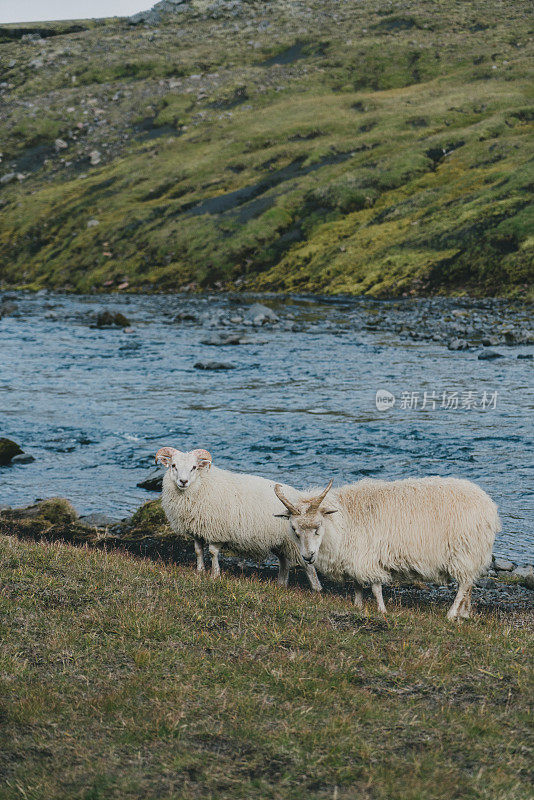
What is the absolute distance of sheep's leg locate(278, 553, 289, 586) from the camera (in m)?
12.4

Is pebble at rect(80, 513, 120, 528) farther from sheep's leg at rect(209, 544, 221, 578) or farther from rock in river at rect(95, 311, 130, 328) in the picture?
rock in river at rect(95, 311, 130, 328)

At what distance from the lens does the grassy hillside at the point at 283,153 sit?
58.1m

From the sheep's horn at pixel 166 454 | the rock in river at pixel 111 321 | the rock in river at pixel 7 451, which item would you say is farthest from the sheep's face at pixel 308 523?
the rock in river at pixel 111 321

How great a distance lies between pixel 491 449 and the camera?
19.8 m

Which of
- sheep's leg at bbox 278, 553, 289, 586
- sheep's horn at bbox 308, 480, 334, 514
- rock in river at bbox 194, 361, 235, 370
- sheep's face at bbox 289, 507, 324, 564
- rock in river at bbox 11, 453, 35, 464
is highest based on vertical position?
sheep's horn at bbox 308, 480, 334, 514

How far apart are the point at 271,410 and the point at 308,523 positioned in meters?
14.2

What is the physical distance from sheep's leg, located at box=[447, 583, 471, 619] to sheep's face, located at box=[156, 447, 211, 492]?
4724 millimetres

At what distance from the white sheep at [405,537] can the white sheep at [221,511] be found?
1271 millimetres

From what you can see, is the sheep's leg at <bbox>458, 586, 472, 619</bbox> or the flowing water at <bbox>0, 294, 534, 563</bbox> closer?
the sheep's leg at <bbox>458, 586, 472, 619</bbox>

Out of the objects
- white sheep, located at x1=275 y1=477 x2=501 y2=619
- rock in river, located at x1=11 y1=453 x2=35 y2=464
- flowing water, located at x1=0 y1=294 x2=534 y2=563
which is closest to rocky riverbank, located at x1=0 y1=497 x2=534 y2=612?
white sheep, located at x1=275 y1=477 x2=501 y2=619

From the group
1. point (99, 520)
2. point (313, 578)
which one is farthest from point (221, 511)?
point (99, 520)

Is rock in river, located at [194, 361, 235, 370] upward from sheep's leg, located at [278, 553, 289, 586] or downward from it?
upward

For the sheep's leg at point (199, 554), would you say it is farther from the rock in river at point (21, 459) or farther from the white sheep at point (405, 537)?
the rock in river at point (21, 459)

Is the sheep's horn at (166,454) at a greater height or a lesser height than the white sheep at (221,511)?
greater
